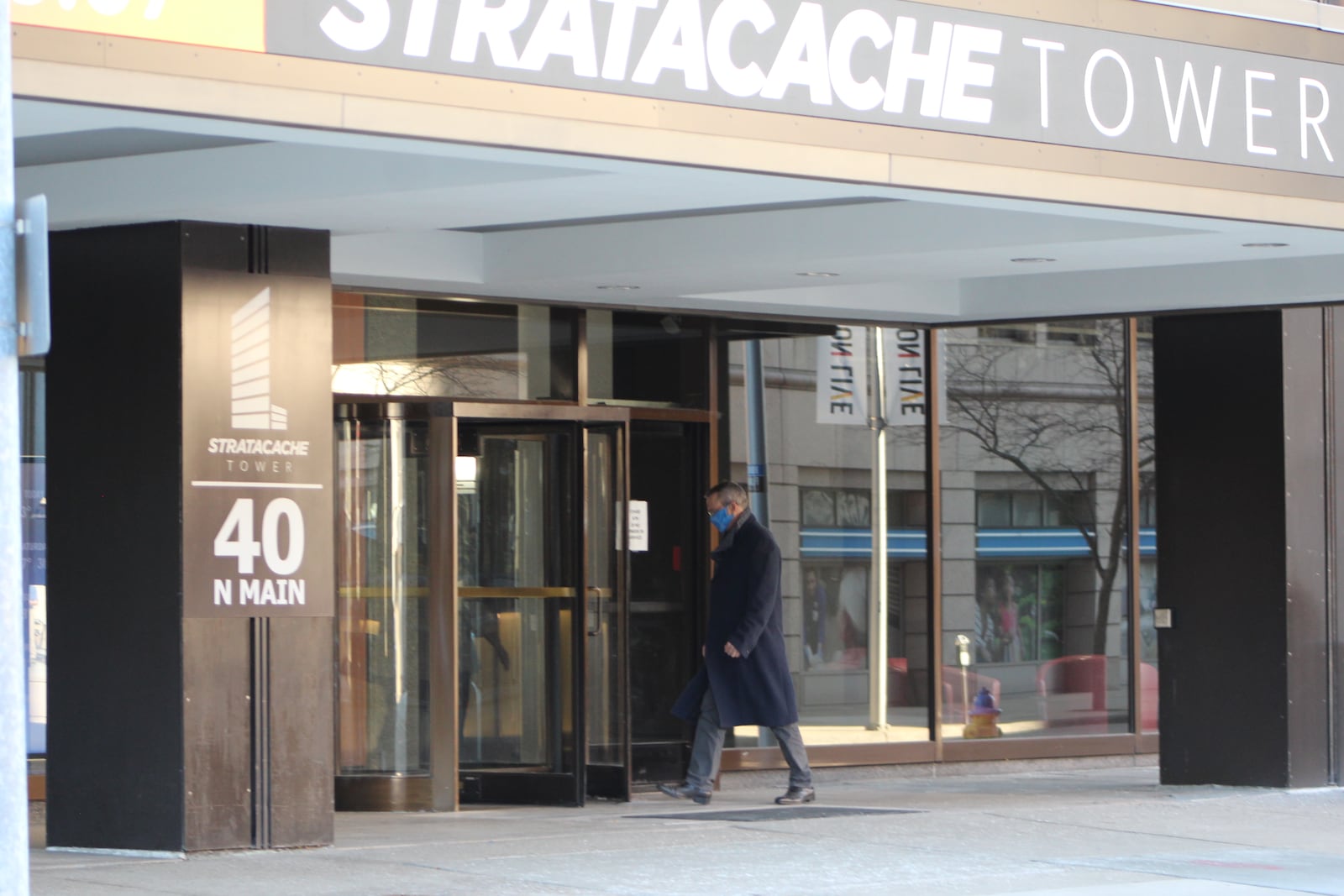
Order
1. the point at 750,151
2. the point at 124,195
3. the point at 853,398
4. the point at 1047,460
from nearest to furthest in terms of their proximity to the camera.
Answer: the point at 750,151
the point at 124,195
the point at 853,398
the point at 1047,460

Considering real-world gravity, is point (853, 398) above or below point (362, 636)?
above

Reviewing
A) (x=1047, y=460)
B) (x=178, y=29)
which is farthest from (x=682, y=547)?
(x=178, y=29)

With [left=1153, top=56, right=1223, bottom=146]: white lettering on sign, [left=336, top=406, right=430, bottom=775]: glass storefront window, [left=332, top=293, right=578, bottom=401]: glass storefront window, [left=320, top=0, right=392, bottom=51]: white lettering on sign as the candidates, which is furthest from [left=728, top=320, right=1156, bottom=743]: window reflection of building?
[left=320, top=0, right=392, bottom=51]: white lettering on sign

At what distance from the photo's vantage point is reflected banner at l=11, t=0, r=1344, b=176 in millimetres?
6719

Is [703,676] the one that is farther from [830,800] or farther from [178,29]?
[178,29]

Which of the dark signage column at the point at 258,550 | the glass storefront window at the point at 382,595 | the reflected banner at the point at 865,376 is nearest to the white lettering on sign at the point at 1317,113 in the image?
the reflected banner at the point at 865,376

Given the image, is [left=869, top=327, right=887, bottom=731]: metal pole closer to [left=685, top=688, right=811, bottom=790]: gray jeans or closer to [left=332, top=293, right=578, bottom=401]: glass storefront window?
[left=685, top=688, right=811, bottom=790]: gray jeans

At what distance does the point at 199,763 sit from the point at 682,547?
404cm

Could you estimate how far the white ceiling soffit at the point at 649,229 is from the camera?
790cm

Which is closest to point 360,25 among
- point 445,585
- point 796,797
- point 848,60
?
point 848,60

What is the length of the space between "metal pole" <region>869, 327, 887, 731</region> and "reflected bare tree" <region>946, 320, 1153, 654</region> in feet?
2.52

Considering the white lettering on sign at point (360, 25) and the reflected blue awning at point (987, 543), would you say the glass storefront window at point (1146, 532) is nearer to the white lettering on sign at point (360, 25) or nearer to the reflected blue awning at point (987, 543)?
the reflected blue awning at point (987, 543)

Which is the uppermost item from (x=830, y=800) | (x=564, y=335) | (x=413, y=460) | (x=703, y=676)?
(x=564, y=335)

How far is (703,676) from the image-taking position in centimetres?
1086
